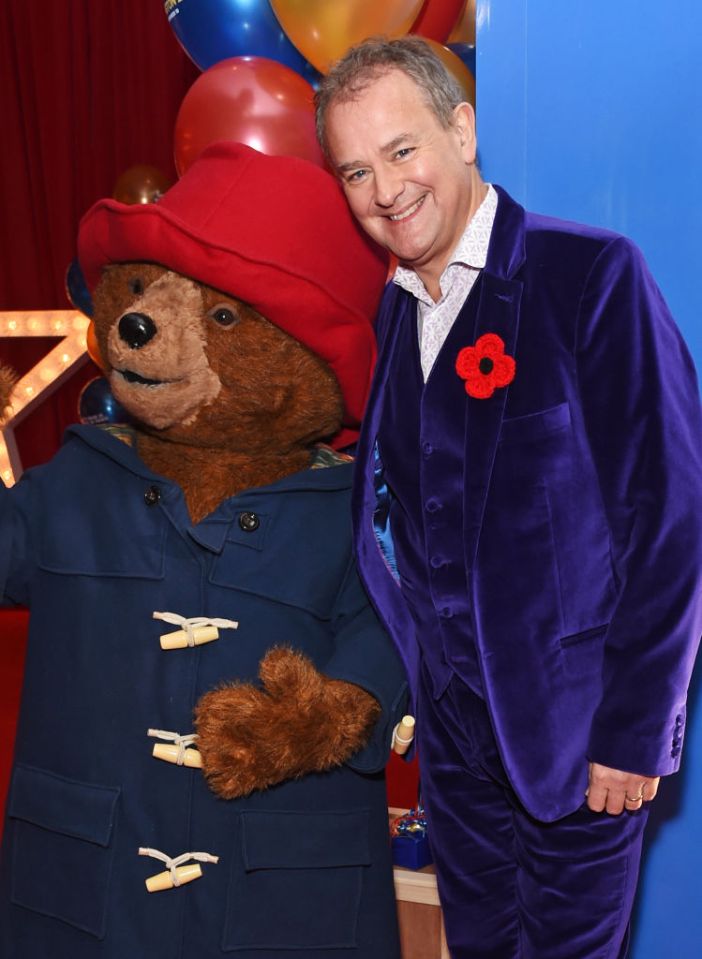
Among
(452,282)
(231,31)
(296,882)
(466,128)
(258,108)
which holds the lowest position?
(296,882)

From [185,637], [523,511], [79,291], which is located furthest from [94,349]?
[523,511]

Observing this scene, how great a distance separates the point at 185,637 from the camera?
166cm

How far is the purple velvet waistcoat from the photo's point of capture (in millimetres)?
1603

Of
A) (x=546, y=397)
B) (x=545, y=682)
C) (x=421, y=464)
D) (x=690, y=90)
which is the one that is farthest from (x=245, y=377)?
(x=690, y=90)

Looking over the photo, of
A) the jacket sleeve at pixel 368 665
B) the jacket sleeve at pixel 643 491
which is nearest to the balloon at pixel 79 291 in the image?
the jacket sleeve at pixel 368 665

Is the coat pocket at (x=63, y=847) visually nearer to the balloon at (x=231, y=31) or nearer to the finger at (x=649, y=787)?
the finger at (x=649, y=787)

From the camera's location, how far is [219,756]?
1535 mm

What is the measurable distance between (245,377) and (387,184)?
14.5 inches

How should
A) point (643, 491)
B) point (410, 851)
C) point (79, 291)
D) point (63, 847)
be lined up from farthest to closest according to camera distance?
point (79, 291) < point (410, 851) < point (63, 847) < point (643, 491)

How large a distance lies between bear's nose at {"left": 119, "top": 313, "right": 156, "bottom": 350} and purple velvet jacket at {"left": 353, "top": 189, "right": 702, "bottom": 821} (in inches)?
18.3

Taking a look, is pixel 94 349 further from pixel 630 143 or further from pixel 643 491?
pixel 643 491

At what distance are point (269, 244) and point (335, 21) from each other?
2.25ft

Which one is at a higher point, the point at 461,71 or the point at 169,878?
the point at 461,71

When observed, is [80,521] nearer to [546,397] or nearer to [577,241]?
[546,397]
